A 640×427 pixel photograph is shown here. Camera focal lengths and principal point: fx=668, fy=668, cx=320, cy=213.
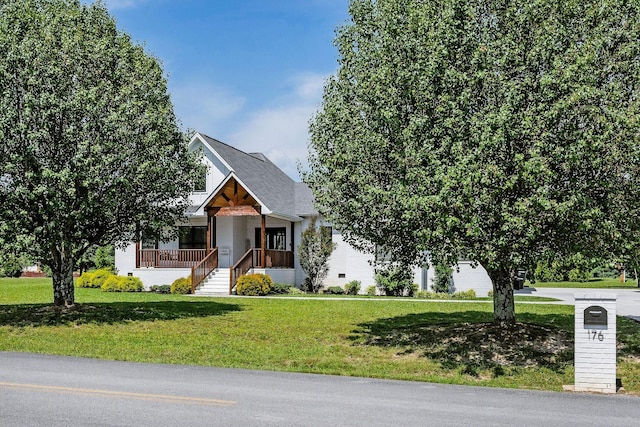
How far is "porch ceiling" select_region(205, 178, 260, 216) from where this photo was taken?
31.0 metres

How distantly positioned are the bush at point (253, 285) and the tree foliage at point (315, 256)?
3.02 meters

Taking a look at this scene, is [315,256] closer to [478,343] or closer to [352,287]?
[352,287]

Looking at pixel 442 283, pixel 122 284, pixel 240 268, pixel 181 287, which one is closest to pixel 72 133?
pixel 181 287

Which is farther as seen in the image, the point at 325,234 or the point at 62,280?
the point at 325,234

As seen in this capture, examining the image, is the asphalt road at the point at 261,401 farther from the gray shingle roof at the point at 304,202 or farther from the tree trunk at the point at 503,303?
the gray shingle roof at the point at 304,202

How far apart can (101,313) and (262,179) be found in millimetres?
16530

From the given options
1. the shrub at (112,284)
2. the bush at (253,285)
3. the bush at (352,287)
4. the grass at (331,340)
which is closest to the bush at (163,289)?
the shrub at (112,284)

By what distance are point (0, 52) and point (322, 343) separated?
1099cm

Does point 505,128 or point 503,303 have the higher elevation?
point 505,128

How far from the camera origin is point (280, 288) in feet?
99.7

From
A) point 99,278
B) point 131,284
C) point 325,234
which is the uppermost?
point 325,234

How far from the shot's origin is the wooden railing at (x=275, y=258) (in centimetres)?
3164

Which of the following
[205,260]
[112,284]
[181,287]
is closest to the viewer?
[181,287]

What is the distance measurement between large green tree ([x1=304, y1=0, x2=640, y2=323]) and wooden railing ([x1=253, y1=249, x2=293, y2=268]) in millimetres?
17958
